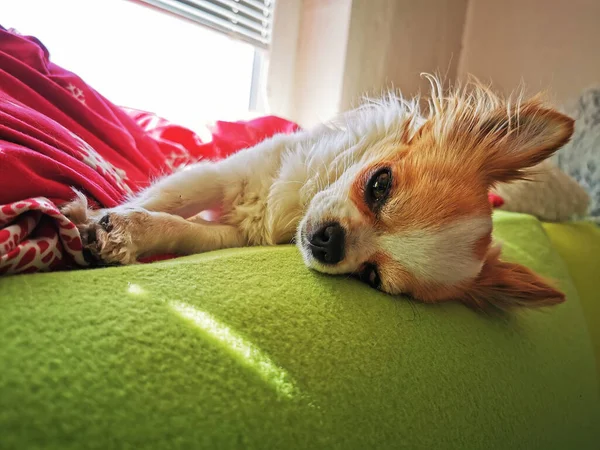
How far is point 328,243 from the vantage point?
3.14ft

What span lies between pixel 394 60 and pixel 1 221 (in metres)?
2.49

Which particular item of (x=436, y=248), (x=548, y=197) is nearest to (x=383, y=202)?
(x=436, y=248)

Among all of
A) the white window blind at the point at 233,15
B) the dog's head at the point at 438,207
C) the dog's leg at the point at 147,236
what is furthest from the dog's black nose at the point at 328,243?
the white window blind at the point at 233,15

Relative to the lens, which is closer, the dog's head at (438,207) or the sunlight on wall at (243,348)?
the sunlight on wall at (243,348)

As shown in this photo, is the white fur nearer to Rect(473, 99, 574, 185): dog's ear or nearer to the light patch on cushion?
Rect(473, 99, 574, 185): dog's ear

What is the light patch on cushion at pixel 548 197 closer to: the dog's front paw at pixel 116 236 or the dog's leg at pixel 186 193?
the dog's leg at pixel 186 193

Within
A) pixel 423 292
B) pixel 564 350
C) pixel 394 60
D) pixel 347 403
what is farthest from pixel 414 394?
pixel 394 60

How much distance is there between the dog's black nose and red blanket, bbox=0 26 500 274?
1.51ft

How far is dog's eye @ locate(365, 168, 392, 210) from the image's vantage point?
Answer: 102 centimetres

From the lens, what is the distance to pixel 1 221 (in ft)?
2.11

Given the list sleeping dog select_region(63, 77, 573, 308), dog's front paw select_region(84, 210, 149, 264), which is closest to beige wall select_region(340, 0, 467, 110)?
sleeping dog select_region(63, 77, 573, 308)

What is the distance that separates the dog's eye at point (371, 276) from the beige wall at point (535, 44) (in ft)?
7.30

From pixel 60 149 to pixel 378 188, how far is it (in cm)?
74

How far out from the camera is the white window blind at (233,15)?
2162mm
